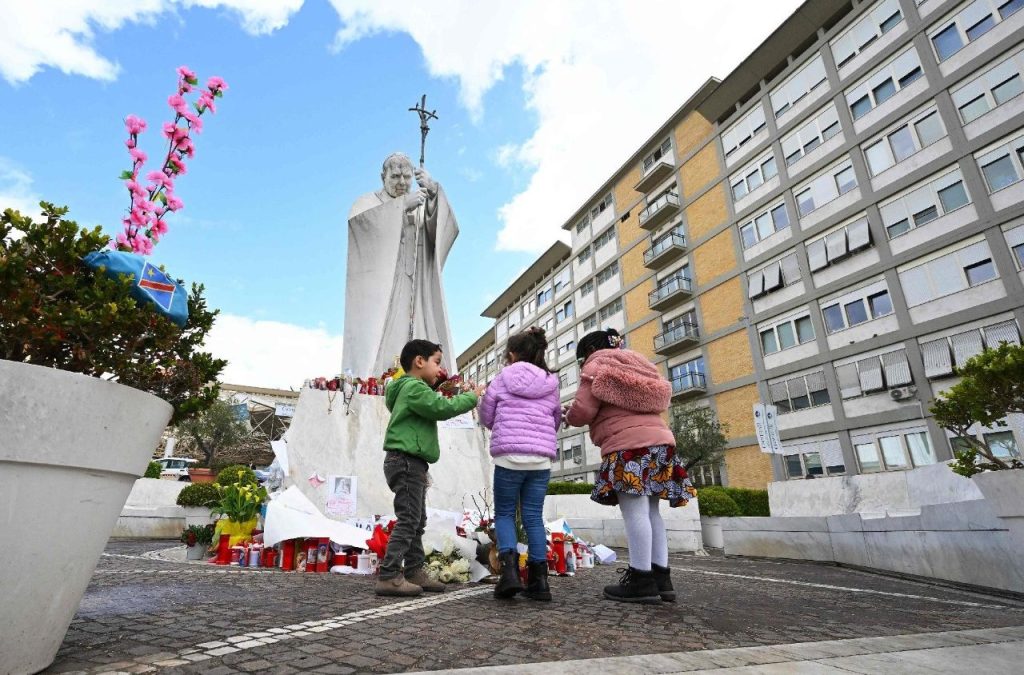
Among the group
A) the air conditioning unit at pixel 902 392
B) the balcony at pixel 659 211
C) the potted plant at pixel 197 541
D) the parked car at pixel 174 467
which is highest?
the balcony at pixel 659 211

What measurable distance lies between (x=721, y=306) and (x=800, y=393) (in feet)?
18.4

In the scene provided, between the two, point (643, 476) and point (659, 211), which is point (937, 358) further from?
point (643, 476)

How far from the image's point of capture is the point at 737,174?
2536 centimetres

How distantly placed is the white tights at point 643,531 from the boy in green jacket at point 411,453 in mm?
1155

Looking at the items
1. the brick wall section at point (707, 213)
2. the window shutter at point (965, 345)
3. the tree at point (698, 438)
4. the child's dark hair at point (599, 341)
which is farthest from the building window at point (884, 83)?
the child's dark hair at point (599, 341)

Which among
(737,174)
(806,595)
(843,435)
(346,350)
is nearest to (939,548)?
(806,595)

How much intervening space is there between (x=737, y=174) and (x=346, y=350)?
71.9 feet

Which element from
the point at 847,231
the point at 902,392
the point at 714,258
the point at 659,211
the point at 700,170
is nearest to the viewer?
the point at 902,392

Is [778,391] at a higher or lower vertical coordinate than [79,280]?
higher

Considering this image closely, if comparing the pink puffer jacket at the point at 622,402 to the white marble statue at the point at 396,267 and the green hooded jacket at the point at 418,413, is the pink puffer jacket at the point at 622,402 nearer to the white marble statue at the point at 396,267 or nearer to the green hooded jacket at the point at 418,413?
the green hooded jacket at the point at 418,413

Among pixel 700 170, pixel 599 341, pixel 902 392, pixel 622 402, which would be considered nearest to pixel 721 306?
pixel 700 170

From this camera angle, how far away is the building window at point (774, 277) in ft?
71.8

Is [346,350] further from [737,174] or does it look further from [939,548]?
[737,174]

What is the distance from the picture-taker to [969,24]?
17.4 m
